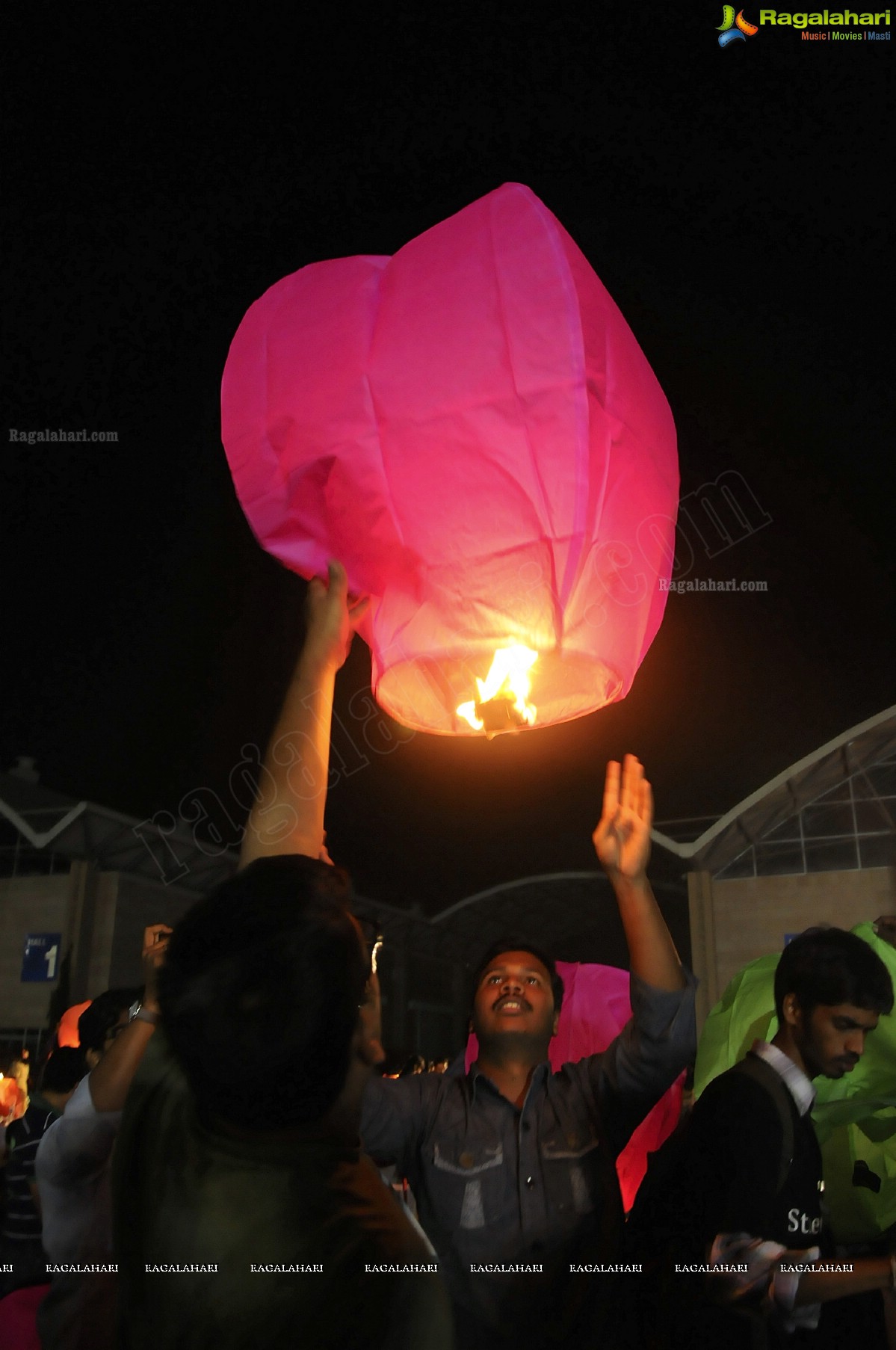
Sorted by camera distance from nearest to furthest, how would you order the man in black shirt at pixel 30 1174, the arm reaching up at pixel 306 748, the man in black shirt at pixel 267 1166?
the man in black shirt at pixel 267 1166 < the arm reaching up at pixel 306 748 < the man in black shirt at pixel 30 1174

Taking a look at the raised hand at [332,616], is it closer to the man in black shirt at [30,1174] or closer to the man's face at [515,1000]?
the man's face at [515,1000]

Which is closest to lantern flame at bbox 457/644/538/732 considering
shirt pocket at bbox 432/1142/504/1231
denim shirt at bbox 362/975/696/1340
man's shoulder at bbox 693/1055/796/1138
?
denim shirt at bbox 362/975/696/1340

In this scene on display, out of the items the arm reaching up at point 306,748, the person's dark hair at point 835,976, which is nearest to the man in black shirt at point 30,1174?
the arm reaching up at point 306,748

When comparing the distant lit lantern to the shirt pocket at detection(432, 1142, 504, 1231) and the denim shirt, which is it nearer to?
the denim shirt

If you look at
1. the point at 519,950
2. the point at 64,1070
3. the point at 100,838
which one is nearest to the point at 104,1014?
the point at 64,1070

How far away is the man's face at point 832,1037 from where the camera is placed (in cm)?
230

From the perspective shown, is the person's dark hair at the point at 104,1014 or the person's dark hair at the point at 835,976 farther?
the person's dark hair at the point at 104,1014

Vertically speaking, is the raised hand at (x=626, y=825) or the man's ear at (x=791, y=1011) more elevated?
the raised hand at (x=626, y=825)

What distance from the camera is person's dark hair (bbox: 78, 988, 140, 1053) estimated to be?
306 centimetres

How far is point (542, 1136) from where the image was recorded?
2.29 meters

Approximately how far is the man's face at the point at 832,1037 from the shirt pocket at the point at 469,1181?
746mm

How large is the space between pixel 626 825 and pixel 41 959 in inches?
620

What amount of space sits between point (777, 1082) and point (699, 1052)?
1.71 meters

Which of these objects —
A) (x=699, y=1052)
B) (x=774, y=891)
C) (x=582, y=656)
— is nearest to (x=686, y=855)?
(x=774, y=891)
